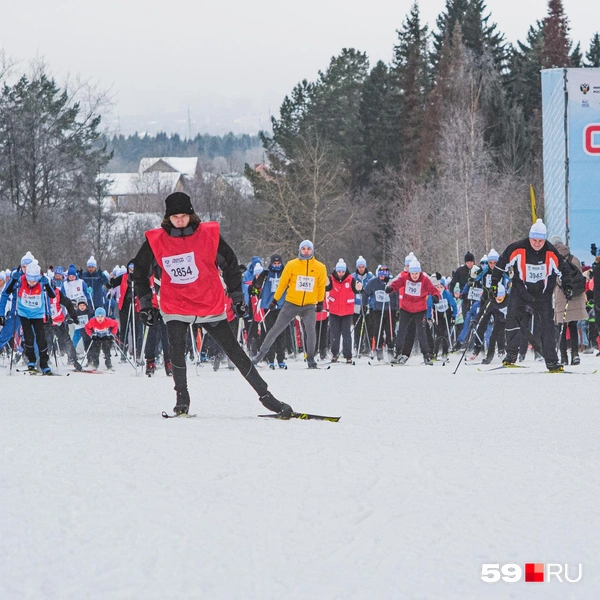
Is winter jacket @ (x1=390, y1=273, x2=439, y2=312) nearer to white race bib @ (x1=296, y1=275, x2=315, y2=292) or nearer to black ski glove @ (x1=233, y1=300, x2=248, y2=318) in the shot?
white race bib @ (x1=296, y1=275, x2=315, y2=292)

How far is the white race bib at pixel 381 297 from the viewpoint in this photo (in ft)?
A: 66.4

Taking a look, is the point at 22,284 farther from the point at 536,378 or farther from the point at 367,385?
the point at 536,378

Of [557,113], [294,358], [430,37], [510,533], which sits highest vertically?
[430,37]

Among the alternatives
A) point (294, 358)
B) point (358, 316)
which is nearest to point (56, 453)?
point (294, 358)

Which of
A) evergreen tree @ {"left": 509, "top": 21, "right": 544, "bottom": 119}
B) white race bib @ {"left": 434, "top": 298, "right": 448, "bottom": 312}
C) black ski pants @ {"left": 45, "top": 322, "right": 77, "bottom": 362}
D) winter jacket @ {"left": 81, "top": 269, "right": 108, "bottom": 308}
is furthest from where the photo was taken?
evergreen tree @ {"left": 509, "top": 21, "right": 544, "bottom": 119}

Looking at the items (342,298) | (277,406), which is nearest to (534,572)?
(277,406)

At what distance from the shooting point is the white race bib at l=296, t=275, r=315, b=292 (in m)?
15.6

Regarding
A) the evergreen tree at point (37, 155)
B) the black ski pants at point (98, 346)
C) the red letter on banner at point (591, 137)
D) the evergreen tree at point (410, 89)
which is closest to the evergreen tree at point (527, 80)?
the evergreen tree at point (410, 89)

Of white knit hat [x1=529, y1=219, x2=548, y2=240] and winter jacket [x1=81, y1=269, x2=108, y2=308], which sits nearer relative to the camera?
white knit hat [x1=529, y1=219, x2=548, y2=240]

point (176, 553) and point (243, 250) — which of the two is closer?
point (176, 553)

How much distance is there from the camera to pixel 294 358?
2011 centimetres

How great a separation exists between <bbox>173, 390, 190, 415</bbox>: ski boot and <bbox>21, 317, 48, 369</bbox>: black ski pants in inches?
290

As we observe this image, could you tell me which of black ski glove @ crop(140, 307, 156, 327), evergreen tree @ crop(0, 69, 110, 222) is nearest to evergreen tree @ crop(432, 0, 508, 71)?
evergreen tree @ crop(0, 69, 110, 222)

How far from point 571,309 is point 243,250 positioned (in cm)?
4507
